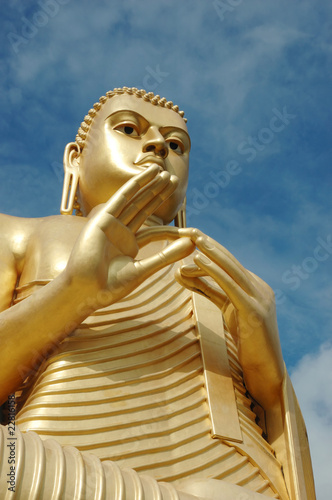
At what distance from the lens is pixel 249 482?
4137 mm

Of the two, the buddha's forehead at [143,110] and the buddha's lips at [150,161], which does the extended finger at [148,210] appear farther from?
the buddha's forehead at [143,110]

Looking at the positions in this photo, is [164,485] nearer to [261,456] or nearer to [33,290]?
[261,456]

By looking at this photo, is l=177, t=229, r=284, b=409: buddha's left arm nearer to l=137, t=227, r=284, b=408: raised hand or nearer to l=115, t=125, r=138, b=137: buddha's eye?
l=137, t=227, r=284, b=408: raised hand

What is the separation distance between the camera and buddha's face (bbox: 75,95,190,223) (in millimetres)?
5438

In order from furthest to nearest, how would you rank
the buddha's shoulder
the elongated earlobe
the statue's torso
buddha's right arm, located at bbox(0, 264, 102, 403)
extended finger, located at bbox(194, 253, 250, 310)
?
the elongated earlobe
the buddha's shoulder
extended finger, located at bbox(194, 253, 250, 310)
buddha's right arm, located at bbox(0, 264, 102, 403)
the statue's torso

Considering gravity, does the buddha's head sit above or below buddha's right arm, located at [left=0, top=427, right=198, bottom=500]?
above

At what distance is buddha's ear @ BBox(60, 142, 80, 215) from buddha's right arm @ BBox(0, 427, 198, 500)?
2578mm

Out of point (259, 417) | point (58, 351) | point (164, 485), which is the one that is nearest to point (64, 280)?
point (58, 351)

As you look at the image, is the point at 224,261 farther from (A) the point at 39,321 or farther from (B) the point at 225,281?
(A) the point at 39,321

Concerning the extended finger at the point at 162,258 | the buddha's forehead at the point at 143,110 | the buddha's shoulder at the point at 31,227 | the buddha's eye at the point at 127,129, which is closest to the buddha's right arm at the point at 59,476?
the extended finger at the point at 162,258

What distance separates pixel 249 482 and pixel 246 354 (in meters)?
0.74

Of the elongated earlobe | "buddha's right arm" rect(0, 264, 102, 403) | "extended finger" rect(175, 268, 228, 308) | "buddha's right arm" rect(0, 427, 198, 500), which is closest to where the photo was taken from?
"buddha's right arm" rect(0, 427, 198, 500)

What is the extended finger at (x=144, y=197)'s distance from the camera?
424 centimetres

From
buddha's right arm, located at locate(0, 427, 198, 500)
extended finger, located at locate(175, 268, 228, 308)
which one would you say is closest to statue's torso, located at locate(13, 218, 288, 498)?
extended finger, located at locate(175, 268, 228, 308)
